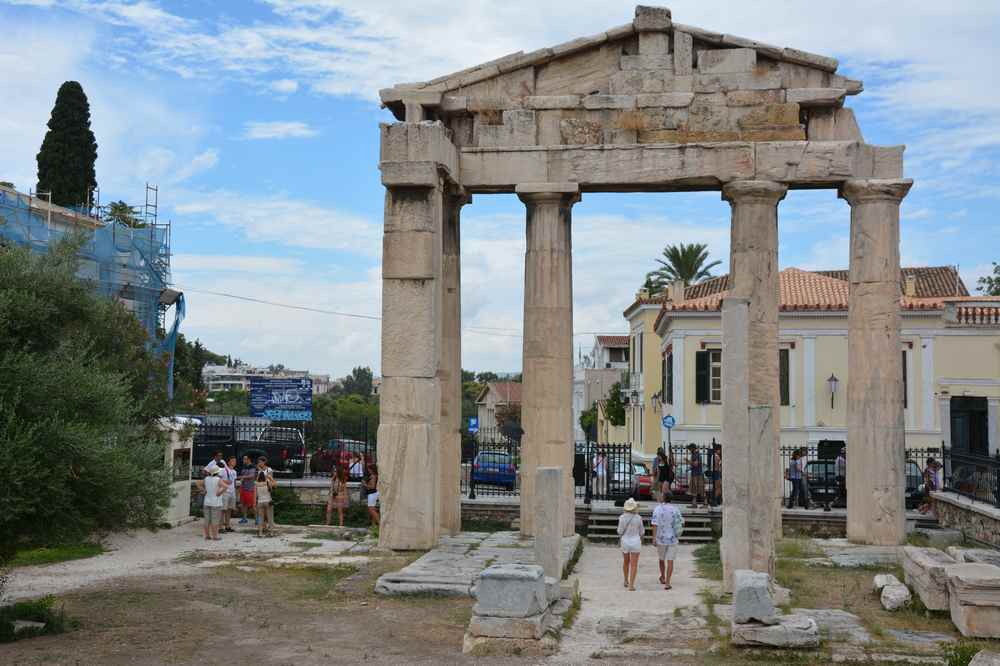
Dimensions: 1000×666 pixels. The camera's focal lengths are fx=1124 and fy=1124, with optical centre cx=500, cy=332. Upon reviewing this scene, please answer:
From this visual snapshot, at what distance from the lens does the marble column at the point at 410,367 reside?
55.4ft

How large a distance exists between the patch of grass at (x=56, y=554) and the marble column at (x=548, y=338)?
7001 mm

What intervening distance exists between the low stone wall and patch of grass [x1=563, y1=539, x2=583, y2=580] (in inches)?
270

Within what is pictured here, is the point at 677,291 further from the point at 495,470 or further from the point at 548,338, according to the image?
the point at 548,338

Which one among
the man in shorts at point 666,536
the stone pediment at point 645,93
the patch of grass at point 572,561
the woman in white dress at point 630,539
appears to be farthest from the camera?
the stone pediment at point 645,93

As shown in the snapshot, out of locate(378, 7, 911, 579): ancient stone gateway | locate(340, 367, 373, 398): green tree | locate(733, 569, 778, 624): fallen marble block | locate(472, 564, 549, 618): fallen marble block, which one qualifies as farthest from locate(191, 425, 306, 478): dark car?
locate(340, 367, 373, 398): green tree

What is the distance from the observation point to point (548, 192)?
1802 cm

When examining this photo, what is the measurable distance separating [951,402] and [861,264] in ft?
56.5

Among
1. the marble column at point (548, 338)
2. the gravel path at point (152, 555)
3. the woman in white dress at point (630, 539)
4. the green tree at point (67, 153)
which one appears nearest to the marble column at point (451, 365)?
the marble column at point (548, 338)

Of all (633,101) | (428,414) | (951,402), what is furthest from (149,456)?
(951,402)

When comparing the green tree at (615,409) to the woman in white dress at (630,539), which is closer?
the woman in white dress at (630,539)

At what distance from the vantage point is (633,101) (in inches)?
710

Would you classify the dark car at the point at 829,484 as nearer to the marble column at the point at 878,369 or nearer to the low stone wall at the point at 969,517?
the low stone wall at the point at 969,517

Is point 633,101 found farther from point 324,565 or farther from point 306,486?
point 306,486

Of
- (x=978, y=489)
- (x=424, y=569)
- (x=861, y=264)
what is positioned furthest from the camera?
(x=978, y=489)
